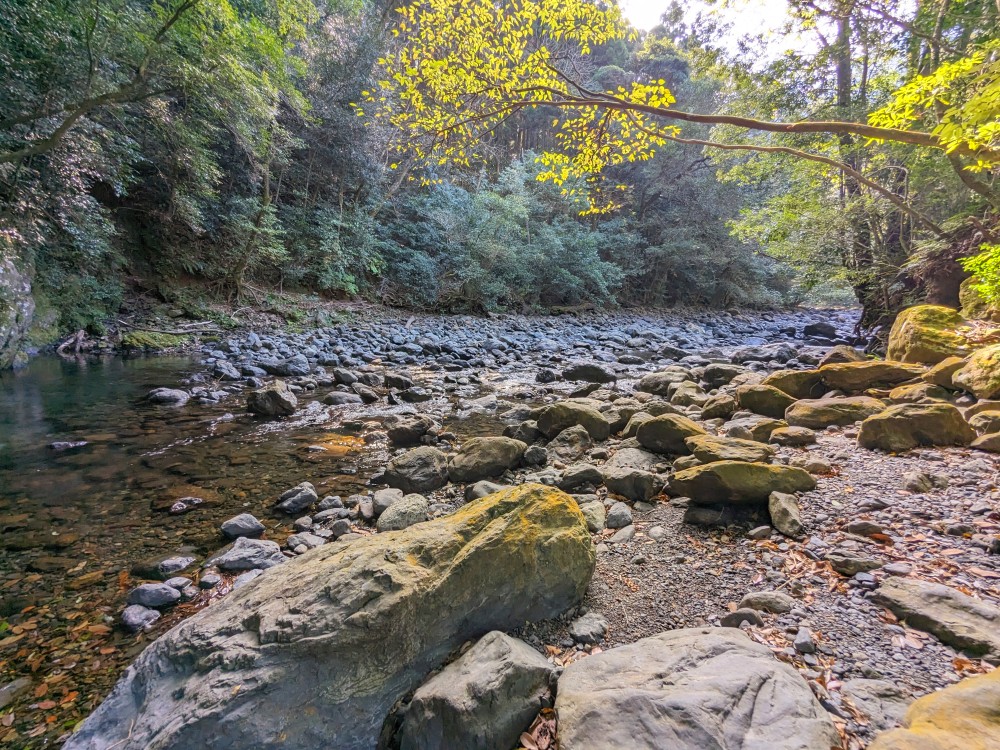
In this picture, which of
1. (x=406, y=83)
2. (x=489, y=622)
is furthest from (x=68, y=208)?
(x=489, y=622)

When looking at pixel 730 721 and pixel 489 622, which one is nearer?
pixel 730 721

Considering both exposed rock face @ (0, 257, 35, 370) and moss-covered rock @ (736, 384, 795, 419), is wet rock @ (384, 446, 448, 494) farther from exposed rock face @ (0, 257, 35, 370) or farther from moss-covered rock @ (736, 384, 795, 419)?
exposed rock face @ (0, 257, 35, 370)

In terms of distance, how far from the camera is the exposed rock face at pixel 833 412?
408cm

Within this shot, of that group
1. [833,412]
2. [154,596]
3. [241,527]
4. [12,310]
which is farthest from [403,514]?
[12,310]

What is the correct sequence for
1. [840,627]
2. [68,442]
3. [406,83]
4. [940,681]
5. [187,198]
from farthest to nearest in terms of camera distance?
[187,198] < [68,442] < [406,83] < [840,627] < [940,681]

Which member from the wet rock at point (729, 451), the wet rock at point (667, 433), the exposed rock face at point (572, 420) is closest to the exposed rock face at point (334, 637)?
the wet rock at point (729, 451)

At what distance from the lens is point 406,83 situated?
438 centimetres

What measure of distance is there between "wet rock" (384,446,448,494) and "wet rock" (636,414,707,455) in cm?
193

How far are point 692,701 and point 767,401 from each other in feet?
14.3

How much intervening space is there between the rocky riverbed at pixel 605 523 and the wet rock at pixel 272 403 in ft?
0.10

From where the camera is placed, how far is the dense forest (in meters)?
5.16

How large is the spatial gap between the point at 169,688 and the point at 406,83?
5.05 m

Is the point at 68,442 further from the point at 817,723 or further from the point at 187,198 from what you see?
the point at 187,198

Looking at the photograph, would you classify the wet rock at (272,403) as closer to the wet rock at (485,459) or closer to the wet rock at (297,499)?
the wet rock at (297,499)
